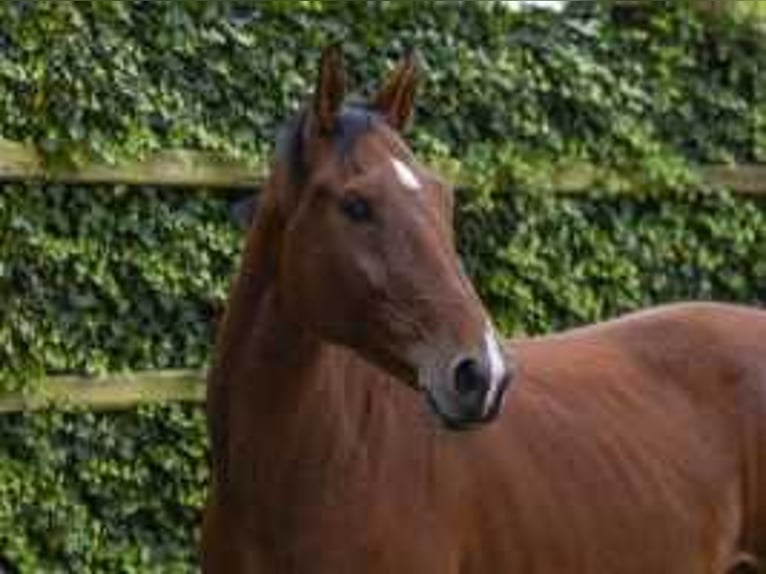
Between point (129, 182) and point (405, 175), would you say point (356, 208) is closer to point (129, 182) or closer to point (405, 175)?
point (405, 175)

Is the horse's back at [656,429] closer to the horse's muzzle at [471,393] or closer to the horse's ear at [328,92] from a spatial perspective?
the horse's muzzle at [471,393]

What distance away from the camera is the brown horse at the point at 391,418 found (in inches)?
168

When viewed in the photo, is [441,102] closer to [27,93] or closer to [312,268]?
[27,93]

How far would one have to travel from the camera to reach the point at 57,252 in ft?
21.1

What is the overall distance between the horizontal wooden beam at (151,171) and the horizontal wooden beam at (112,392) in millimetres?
633

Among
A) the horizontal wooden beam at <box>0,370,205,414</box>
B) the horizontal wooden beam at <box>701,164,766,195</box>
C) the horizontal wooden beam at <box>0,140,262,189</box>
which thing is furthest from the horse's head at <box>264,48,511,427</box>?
the horizontal wooden beam at <box>701,164,766,195</box>

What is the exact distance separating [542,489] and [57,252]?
2183 mm

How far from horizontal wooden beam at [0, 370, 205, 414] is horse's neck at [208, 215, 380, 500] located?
6.55ft

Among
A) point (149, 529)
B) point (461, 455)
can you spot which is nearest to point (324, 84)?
point (461, 455)

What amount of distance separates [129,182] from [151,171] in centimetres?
8

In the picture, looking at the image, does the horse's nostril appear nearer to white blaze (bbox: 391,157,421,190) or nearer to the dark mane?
white blaze (bbox: 391,157,421,190)

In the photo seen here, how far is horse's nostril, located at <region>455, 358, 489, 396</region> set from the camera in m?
4.09

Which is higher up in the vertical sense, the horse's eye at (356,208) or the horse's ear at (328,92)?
the horse's ear at (328,92)

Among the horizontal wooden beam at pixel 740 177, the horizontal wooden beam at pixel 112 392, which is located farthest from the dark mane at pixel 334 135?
the horizontal wooden beam at pixel 740 177
